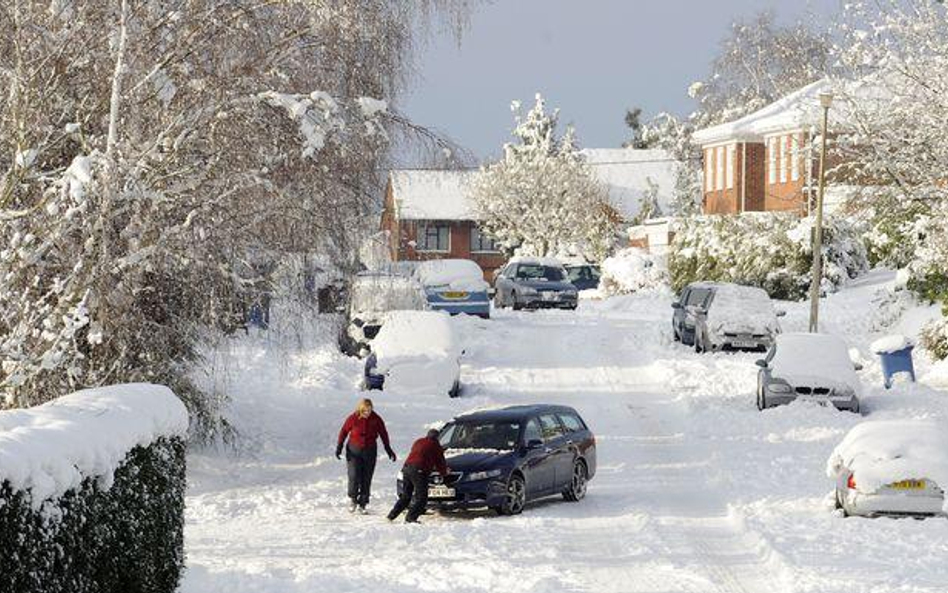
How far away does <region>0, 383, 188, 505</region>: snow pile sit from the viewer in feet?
32.3

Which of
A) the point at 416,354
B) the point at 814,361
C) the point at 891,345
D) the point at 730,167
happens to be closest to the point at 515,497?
the point at 416,354

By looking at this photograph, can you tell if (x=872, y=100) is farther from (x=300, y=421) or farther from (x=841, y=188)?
(x=300, y=421)

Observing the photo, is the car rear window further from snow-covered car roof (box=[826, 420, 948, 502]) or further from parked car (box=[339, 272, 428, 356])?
snow-covered car roof (box=[826, 420, 948, 502])

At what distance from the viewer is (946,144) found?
3272 centimetres

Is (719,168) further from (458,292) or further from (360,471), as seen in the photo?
(360,471)

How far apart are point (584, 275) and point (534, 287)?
982 inches

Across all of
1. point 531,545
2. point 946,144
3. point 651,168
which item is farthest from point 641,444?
point 651,168

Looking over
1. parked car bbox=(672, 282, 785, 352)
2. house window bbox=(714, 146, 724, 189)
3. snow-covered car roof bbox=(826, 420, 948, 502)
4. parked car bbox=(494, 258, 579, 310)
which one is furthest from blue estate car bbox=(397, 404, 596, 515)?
house window bbox=(714, 146, 724, 189)

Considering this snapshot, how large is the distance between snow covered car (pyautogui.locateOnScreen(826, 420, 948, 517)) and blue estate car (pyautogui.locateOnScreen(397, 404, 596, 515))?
427 centimetres

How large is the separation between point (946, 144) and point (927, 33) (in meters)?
3.70

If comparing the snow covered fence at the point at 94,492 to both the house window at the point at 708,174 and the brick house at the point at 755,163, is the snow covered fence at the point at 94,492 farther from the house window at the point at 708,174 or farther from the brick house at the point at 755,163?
the house window at the point at 708,174

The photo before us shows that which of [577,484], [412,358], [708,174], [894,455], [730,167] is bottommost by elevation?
[577,484]

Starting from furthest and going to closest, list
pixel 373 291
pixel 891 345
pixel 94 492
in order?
1. pixel 891 345
2. pixel 373 291
3. pixel 94 492

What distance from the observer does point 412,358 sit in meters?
34.9
